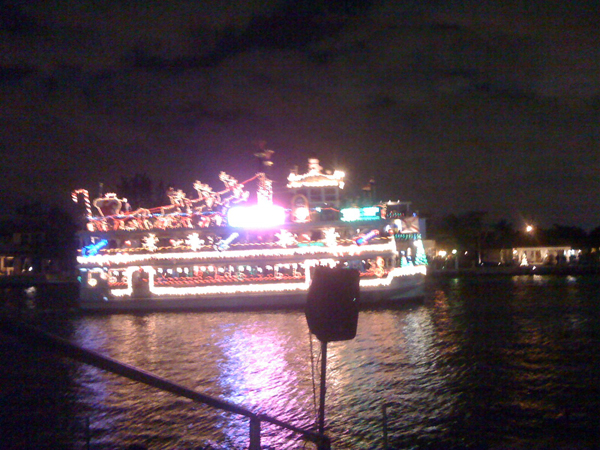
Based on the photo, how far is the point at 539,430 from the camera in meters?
7.04

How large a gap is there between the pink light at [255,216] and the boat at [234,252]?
0.05 meters

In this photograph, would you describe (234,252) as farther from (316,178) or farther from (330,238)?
(316,178)

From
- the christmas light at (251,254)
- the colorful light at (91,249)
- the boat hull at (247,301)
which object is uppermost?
the colorful light at (91,249)

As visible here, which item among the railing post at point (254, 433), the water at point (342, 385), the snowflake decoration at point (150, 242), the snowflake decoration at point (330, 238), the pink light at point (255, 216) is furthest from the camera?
the pink light at point (255, 216)

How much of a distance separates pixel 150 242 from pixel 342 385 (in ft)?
54.8

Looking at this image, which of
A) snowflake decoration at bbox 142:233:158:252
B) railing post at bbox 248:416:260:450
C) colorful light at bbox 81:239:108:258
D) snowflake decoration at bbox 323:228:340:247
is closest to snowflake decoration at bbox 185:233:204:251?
snowflake decoration at bbox 142:233:158:252

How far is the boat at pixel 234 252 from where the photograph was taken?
23.2m

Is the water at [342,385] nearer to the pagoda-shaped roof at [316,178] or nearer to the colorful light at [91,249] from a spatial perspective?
the colorful light at [91,249]

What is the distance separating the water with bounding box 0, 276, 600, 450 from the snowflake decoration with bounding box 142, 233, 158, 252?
6060 mm

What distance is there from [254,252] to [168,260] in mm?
4215

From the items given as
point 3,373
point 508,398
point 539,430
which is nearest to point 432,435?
point 539,430

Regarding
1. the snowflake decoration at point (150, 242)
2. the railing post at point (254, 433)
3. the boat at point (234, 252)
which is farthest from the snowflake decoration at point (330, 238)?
the railing post at point (254, 433)

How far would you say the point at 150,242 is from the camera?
24469 mm

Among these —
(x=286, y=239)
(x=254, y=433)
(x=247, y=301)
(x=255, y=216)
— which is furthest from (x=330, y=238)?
(x=254, y=433)
